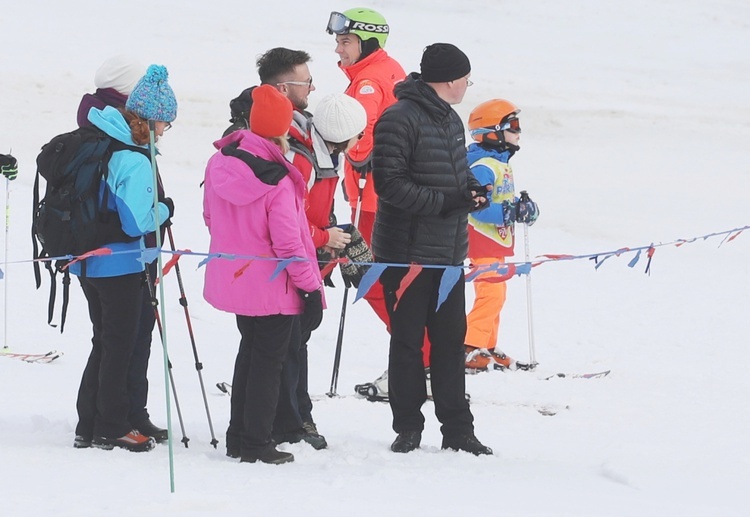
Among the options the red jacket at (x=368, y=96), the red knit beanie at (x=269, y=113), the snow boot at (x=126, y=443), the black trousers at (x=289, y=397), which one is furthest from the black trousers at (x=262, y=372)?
the red jacket at (x=368, y=96)

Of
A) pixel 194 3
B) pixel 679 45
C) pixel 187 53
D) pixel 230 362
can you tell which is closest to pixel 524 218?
pixel 230 362

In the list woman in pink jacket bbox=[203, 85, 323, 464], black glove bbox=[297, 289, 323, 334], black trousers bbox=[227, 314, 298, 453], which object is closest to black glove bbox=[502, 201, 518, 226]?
black glove bbox=[297, 289, 323, 334]

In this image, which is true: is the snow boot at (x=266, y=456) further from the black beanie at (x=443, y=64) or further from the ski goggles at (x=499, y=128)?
the ski goggles at (x=499, y=128)

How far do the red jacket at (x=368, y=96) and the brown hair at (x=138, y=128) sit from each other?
1.72 meters

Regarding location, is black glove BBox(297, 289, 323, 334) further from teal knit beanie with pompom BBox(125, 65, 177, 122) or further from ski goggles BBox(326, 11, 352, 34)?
ski goggles BBox(326, 11, 352, 34)

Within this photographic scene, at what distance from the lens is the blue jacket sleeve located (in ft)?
16.6

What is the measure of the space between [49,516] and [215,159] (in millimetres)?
1756

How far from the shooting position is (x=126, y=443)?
5328 millimetres

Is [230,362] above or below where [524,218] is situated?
below

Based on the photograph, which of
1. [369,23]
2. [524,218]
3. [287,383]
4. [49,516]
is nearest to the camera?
[49,516]

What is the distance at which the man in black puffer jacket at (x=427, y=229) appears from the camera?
5383mm

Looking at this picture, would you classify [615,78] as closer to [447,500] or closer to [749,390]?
[749,390]

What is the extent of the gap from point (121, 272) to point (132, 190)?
386 millimetres

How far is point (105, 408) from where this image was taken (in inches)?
209
